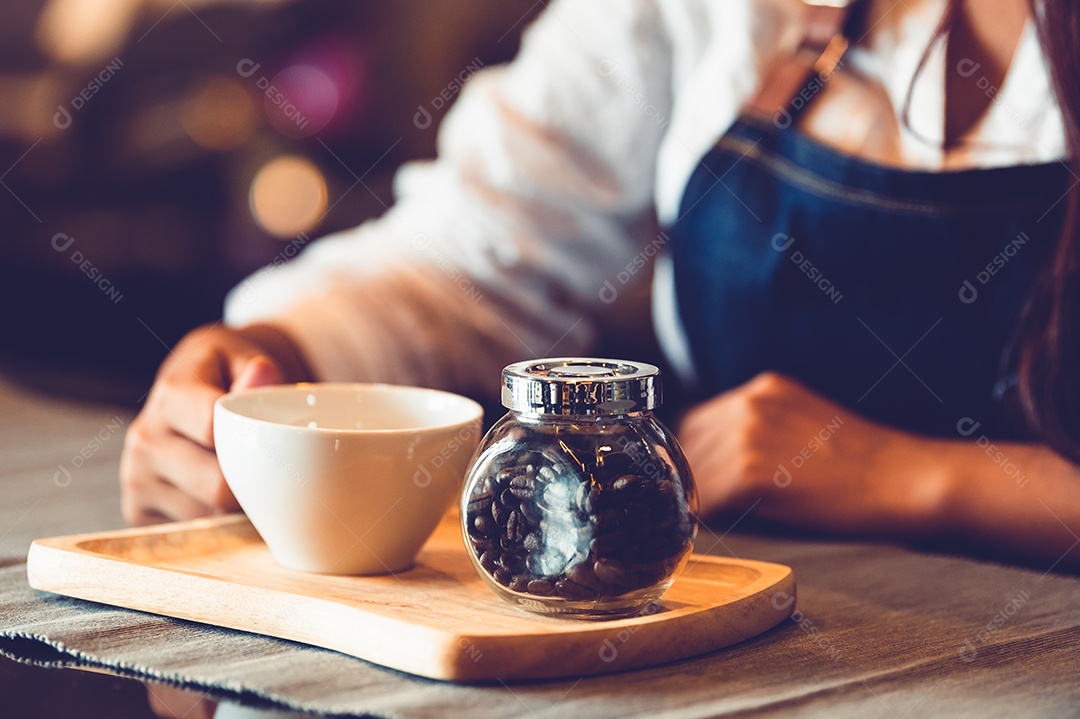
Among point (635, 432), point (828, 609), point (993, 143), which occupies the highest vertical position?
point (993, 143)

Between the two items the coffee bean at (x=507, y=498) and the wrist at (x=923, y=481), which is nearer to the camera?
the coffee bean at (x=507, y=498)

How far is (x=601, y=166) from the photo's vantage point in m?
1.29

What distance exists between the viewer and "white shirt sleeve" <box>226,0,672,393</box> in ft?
4.06

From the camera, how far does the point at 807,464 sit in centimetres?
96

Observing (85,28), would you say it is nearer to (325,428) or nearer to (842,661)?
(325,428)

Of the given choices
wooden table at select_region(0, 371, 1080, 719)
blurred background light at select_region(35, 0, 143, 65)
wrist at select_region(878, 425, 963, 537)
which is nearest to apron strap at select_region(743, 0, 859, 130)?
wrist at select_region(878, 425, 963, 537)

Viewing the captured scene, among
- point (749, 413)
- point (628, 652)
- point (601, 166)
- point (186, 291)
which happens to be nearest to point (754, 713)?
point (628, 652)

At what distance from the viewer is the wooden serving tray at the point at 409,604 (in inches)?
21.8

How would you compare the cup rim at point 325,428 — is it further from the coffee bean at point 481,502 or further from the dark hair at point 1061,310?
the dark hair at point 1061,310

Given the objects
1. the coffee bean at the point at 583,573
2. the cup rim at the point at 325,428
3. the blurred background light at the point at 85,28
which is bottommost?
the coffee bean at the point at 583,573

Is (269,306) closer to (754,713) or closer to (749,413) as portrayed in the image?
(749,413)

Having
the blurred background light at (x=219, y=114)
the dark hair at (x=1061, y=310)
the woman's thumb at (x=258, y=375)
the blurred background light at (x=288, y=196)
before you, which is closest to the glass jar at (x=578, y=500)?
the woman's thumb at (x=258, y=375)

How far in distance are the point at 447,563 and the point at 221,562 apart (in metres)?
0.15

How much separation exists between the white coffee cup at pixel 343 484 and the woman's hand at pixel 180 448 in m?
0.11
